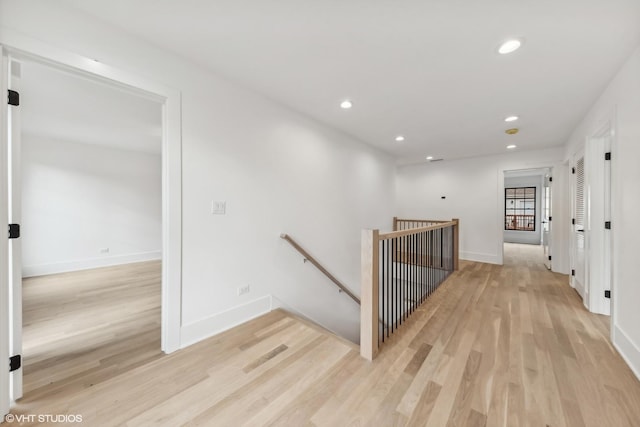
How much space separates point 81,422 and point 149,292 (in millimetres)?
2401

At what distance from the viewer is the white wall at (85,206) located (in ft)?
13.8

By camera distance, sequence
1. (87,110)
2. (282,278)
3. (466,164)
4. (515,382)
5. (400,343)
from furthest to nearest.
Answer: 1. (466,164)
2. (87,110)
3. (282,278)
4. (400,343)
5. (515,382)

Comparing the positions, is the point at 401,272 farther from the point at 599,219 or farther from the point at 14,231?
the point at 14,231

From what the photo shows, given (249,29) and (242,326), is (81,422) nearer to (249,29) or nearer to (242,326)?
(242,326)

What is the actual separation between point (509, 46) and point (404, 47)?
773 mm

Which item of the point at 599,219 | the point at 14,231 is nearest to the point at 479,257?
the point at 599,219

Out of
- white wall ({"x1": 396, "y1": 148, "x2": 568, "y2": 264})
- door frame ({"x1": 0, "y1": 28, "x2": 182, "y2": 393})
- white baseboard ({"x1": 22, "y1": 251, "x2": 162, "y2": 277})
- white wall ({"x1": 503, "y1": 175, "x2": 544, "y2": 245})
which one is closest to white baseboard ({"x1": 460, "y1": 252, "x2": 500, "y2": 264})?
white wall ({"x1": 396, "y1": 148, "x2": 568, "y2": 264})

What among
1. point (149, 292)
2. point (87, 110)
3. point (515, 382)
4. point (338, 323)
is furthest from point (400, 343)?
point (87, 110)

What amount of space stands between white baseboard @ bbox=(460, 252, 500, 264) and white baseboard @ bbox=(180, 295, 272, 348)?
16.2 ft

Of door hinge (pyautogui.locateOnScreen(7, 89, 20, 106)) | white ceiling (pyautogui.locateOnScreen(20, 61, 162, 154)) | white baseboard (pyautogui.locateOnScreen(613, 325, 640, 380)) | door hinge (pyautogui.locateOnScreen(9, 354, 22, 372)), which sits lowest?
white baseboard (pyautogui.locateOnScreen(613, 325, 640, 380))

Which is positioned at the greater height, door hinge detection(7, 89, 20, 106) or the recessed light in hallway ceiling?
the recessed light in hallway ceiling

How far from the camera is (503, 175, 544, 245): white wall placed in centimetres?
824

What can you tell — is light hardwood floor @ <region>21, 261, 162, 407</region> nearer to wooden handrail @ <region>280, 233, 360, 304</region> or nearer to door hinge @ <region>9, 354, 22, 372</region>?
door hinge @ <region>9, 354, 22, 372</region>

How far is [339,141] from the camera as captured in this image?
3953 millimetres
